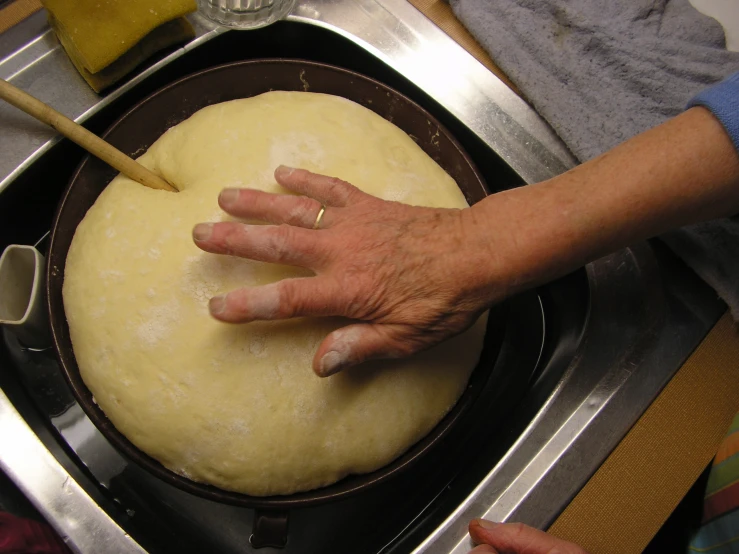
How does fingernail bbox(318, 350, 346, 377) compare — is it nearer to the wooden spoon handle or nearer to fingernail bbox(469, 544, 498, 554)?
fingernail bbox(469, 544, 498, 554)

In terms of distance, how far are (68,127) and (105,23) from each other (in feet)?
0.55

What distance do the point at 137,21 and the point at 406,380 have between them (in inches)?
26.7

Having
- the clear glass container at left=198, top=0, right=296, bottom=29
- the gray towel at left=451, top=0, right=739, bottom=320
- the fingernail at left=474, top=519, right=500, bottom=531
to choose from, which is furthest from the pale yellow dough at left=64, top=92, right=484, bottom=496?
the gray towel at left=451, top=0, right=739, bottom=320

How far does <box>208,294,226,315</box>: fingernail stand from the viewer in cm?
62

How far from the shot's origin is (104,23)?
30.7 inches

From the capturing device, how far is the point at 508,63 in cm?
95

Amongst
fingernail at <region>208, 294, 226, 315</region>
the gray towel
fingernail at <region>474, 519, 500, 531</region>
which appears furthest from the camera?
the gray towel

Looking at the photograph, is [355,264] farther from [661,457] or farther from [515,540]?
[661,457]

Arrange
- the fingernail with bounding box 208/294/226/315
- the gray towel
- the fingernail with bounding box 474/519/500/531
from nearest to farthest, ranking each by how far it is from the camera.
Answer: the fingernail with bounding box 208/294/226/315
the fingernail with bounding box 474/519/500/531
the gray towel

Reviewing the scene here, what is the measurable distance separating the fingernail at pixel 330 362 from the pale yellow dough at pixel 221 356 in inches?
3.0

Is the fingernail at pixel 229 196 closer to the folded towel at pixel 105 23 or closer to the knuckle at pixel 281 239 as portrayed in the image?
the knuckle at pixel 281 239

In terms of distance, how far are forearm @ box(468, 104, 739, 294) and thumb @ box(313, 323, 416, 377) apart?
15cm

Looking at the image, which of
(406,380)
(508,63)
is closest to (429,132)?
(508,63)

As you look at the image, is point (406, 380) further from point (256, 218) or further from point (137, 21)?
point (137, 21)
